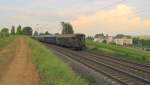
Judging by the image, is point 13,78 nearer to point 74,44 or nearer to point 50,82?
point 50,82

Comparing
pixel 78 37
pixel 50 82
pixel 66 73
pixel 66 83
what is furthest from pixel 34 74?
pixel 78 37

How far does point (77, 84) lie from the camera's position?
12484 mm

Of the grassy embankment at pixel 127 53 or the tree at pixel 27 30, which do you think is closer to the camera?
the grassy embankment at pixel 127 53

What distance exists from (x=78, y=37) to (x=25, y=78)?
33.5 metres

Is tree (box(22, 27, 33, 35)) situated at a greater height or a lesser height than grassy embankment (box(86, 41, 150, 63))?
greater

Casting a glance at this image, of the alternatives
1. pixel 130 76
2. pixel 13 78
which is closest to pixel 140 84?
pixel 130 76

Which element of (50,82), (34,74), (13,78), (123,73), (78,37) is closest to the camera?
(50,82)

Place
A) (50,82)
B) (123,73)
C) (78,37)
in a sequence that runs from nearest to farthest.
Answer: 1. (50,82)
2. (123,73)
3. (78,37)

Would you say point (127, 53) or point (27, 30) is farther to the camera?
point (27, 30)

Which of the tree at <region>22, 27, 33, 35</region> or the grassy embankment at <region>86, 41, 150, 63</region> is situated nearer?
the grassy embankment at <region>86, 41, 150, 63</region>

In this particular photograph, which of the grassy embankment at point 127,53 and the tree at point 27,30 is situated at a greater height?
the tree at point 27,30

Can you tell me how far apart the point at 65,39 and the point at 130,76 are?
114ft

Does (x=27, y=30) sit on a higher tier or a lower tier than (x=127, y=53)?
higher

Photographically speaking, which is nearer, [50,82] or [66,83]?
[66,83]
